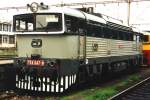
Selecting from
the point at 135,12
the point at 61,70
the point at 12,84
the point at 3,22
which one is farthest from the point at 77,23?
the point at 3,22

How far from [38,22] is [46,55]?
1.16 m

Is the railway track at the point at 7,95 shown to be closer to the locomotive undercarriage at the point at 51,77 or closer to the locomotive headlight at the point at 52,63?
the locomotive undercarriage at the point at 51,77

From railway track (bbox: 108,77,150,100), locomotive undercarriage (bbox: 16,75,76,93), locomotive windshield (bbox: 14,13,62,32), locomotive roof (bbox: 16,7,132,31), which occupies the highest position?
locomotive roof (bbox: 16,7,132,31)

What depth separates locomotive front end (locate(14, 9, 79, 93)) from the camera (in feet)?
39.8

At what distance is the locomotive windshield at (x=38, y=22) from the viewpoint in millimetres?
12289

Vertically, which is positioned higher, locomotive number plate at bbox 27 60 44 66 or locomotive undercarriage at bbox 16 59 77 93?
locomotive number plate at bbox 27 60 44 66

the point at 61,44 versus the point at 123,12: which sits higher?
the point at 123,12

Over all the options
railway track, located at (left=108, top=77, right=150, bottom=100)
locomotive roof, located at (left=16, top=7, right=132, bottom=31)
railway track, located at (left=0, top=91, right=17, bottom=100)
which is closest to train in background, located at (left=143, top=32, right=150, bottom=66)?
locomotive roof, located at (left=16, top=7, right=132, bottom=31)

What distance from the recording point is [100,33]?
1512 cm

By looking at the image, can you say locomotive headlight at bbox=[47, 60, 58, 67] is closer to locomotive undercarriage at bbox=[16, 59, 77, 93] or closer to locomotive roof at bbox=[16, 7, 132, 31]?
locomotive undercarriage at bbox=[16, 59, 77, 93]

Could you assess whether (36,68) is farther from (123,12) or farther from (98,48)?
(123,12)

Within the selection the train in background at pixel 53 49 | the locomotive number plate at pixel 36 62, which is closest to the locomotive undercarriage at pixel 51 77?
the train in background at pixel 53 49

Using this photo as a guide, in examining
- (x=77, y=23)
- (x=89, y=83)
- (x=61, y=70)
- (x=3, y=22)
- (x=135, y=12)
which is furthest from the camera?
(x=3, y=22)

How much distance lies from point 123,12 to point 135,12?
1.68m
